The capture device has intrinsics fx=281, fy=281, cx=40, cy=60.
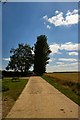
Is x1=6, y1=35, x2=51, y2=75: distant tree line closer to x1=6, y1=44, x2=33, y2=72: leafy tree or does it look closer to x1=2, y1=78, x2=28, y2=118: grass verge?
x1=6, y1=44, x2=33, y2=72: leafy tree

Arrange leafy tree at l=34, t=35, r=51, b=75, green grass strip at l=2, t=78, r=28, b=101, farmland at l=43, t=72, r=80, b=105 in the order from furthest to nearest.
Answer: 1. leafy tree at l=34, t=35, r=51, b=75
2. green grass strip at l=2, t=78, r=28, b=101
3. farmland at l=43, t=72, r=80, b=105

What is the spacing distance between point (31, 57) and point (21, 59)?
3.89m

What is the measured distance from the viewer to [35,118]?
10.6 m

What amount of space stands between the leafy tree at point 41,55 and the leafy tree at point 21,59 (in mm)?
4749

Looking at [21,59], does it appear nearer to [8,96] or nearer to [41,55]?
Result: [41,55]

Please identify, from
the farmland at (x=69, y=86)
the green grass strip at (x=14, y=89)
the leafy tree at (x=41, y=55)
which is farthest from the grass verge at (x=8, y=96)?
the leafy tree at (x=41, y=55)

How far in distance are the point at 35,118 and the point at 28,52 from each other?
91134 mm

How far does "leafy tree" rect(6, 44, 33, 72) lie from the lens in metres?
99.8

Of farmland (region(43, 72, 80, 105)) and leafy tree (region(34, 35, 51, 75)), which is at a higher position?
leafy tree (region(34, 35, 51, 75))

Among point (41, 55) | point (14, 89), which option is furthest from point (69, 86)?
point (41, 55)

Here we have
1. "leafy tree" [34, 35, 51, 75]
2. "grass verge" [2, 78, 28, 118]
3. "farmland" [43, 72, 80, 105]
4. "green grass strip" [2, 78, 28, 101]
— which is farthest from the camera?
"leafy tree" [34, 35, 51, 75]

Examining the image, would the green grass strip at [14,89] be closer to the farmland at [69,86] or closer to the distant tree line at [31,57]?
the farmland at [69,86]

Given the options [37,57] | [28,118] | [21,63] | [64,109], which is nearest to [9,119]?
[28,118]

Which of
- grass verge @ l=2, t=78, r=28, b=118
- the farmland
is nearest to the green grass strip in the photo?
grass verge @ l=2, t=78, r=28, b=118
